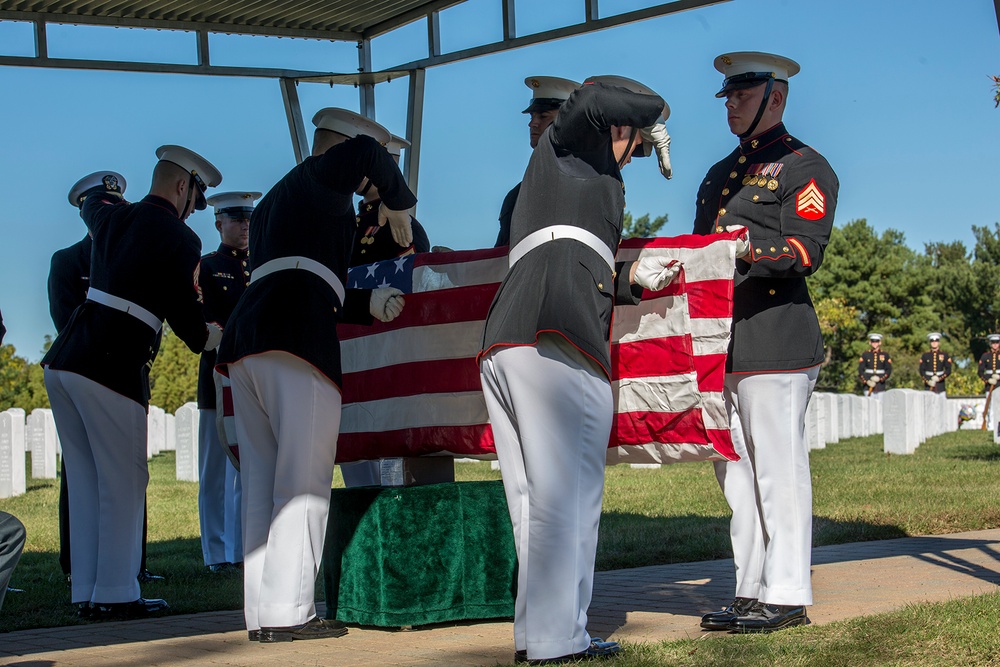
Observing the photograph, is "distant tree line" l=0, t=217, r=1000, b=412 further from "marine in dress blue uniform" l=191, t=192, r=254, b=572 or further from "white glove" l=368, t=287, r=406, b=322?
"white glove" l=368, t=287, r=406, b=322

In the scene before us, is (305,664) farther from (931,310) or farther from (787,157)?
(931,310)

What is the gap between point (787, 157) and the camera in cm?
532

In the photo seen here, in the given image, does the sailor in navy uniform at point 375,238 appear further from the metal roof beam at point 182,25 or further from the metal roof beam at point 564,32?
the metal roof beam at point 182,25

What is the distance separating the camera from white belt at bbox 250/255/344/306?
5.31 metres

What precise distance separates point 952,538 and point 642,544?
83.7 inches

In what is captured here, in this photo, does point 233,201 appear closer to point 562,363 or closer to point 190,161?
point 190,161

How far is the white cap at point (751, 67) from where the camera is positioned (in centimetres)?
540

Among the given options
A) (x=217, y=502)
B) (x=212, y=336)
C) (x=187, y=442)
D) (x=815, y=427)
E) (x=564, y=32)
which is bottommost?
(x=217, y=502)

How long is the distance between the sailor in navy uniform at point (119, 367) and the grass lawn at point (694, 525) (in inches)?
13.4

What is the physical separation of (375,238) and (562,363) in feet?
8.47

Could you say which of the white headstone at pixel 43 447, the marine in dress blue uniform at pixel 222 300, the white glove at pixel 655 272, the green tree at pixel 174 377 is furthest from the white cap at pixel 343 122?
the green tree at pixel 174 377

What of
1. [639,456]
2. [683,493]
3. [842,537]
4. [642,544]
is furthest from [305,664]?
[683,493]

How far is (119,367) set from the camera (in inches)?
245

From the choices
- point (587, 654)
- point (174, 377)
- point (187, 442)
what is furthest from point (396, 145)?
point (174, 377)
